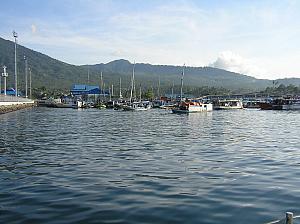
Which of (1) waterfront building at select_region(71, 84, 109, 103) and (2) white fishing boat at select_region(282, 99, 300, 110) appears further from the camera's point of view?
(1) waterfront building at select_region(71, 84, 109, 103)

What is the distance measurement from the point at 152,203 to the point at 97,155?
1101 centimetres

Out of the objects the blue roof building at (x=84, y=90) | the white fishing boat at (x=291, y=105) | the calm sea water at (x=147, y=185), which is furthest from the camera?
the blue roof building at (x=84, y=90)

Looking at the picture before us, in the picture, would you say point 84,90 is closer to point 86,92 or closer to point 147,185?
point 86,92

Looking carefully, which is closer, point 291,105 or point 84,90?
point 291,105

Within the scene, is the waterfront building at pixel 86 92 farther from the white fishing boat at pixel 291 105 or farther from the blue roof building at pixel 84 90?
the white fishing boat at pixel 291 105

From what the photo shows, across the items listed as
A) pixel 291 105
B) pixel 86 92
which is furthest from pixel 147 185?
pixel 86 92

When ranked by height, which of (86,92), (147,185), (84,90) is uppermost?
(84,90)

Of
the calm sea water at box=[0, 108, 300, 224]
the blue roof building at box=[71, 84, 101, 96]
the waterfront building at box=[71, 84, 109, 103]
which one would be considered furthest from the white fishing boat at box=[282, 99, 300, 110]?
the calm sea water at box=[0, 108, 300, 224]

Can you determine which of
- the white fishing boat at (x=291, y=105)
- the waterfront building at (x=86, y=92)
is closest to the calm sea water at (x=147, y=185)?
the white fishing boat at (x=291, y=105)

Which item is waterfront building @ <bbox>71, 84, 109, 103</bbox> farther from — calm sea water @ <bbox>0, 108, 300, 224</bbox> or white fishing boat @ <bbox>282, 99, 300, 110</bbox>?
calm sea water @ <bbox>0, 108, 300, 224</bbox>

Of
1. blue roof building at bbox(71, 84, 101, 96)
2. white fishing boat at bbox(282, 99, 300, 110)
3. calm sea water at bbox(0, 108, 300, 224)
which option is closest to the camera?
calm sea water at bbox(0, 108, 300, 224)

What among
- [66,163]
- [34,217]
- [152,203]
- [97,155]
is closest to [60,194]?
[34,217]

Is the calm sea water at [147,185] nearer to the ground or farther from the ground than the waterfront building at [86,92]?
nearer to the ground

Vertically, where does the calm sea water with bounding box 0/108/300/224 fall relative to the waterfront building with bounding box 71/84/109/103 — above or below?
below
